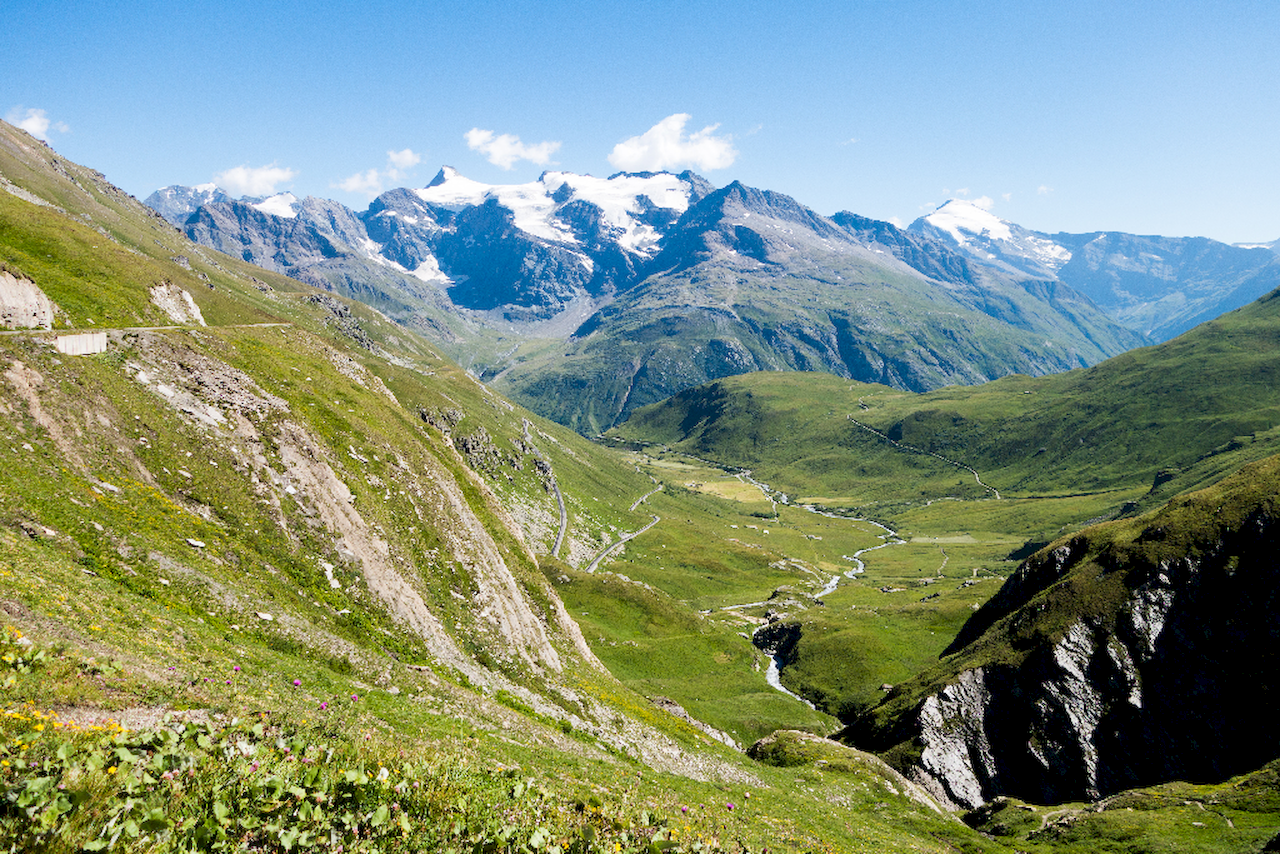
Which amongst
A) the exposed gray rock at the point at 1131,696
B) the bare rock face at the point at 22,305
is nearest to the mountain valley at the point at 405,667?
the exposed gray rock at the point at 1131,696

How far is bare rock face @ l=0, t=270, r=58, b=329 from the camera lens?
2009 inches

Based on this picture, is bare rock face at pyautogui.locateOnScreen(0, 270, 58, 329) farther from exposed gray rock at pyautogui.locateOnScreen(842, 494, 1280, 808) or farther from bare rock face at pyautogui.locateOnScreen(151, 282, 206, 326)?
exposed gray rock at pyautogui.locateOnScreen(842, 494, 1280, 808)

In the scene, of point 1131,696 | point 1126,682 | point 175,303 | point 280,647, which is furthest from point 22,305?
point 1131,696

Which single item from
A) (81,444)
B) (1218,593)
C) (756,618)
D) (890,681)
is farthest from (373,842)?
(756,618)

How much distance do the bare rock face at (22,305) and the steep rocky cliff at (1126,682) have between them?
103493 millimetres

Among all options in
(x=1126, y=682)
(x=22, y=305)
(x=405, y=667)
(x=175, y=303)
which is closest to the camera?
(x=405, y=667)

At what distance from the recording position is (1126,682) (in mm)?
79438

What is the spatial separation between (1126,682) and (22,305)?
12717cm

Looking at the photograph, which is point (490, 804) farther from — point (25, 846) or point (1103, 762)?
point (1103, 762)

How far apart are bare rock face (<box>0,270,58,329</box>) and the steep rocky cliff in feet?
340

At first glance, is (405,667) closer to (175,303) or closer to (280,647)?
(280,647)

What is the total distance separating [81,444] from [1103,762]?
107793 millimetres

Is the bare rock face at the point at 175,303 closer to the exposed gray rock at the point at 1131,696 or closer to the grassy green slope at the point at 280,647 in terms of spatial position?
the grassy green slope at the point at 280,647

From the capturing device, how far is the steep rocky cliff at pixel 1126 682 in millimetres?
75375
